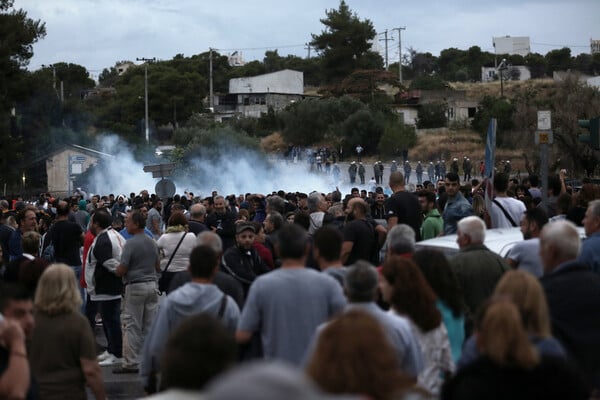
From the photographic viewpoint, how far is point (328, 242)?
7098 millimetres

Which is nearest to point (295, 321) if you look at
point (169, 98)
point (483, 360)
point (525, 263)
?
point (483, 360)

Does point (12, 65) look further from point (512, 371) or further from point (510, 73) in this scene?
point (510, 73)

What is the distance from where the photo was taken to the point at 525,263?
8117mm

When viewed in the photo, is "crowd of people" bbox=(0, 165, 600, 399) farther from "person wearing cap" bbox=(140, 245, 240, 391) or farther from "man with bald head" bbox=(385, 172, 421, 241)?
"man with bald head" bbox=(385, 172, 421, 241)

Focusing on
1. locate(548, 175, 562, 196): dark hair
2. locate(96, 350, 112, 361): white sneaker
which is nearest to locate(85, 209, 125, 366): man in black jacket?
locate(96, 350, 112, 361): white sneaker

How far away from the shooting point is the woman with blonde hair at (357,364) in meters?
3.62

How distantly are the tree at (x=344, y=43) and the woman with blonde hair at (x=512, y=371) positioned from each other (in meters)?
106

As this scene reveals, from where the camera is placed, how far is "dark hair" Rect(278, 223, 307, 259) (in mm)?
6398

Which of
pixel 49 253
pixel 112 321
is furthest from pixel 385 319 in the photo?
pixel 49 253

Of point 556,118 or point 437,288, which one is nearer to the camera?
point 437,288

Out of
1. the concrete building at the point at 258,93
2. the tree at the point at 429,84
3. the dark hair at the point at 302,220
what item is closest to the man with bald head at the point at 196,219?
the dark hair at the point at 302,220

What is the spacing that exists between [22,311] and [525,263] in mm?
4130

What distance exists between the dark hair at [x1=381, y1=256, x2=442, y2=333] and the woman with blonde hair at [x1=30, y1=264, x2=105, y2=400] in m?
2.14

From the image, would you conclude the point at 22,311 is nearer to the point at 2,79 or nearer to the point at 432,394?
the point at 432,394
